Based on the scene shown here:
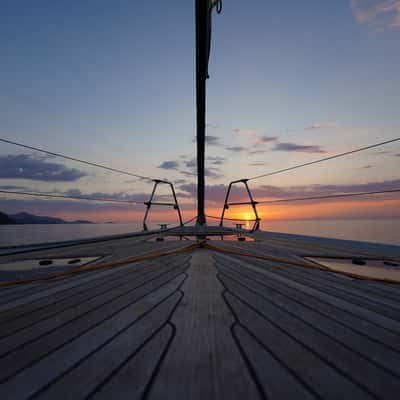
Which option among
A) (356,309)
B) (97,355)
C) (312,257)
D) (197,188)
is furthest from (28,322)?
(197,188)

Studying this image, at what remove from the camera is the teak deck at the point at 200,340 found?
0.74 metres

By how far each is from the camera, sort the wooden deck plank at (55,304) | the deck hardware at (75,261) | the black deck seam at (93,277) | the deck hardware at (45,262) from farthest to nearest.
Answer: the deck hardware at (75,261) → the deck hardware at (45,262) → the black deck seam at (93,277) → the wooden deck plank at (55,304)

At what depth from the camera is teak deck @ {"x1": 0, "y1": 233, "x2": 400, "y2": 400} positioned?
739 millimetres

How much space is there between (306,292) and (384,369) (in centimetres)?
83

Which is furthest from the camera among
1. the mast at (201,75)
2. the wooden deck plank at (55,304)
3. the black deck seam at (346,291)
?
the mast at (201,75)

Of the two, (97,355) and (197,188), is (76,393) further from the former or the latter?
(197,188)

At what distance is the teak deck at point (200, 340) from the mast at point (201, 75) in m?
4.43

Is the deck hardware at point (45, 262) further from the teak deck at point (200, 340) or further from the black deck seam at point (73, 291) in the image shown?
the black deck seam at point (73, 291)

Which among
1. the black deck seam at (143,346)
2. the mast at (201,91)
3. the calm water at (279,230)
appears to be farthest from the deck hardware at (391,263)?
the calm water at (279,230)

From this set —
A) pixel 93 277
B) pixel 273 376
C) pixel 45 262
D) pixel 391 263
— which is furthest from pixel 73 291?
pixel 391 263

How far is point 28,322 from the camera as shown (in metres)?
1.22

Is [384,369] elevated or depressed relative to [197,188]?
depressed

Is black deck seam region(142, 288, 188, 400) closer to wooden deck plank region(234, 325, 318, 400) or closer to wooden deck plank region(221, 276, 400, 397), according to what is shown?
wooden deck plank region(234, 325, 318, 400)

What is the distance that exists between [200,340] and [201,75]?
21.3 ft
